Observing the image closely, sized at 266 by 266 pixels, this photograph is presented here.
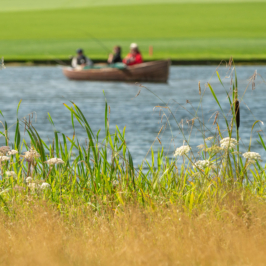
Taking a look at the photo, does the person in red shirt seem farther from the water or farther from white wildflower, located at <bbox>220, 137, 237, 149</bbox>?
white wildflower, located at <bbox>220, 137, 237, 149</bbox>

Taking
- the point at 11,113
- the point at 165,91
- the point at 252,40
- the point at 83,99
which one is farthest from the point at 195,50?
the point at 11,113

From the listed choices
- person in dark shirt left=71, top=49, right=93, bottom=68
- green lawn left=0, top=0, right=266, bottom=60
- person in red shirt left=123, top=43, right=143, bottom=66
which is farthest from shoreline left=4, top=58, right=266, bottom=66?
person in red shirt left=123, top=43, right=143, bottom=66

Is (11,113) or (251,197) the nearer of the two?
(251,197)

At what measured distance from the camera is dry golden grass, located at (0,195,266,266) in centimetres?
284

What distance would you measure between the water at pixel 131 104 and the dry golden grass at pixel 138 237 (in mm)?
1846

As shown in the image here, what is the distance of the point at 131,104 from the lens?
55.4ft

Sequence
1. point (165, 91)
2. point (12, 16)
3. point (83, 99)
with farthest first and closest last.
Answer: point (12, 16)
point (165, 91)
point (83, 99)

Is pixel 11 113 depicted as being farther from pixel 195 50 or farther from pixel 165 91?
pixel 195 50

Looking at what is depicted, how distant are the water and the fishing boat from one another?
0.48 meters

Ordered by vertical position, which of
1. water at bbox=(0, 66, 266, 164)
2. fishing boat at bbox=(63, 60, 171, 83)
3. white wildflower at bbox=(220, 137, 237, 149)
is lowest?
water at bbox=(0, 66, 266, 164)

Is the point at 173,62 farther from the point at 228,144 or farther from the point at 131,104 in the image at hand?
the point at 228,144

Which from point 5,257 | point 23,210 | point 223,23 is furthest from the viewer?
point 223,23

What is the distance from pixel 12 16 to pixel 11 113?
220 feet

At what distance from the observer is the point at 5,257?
2.96 metres
